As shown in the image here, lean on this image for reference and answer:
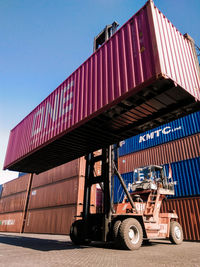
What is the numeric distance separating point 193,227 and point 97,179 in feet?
22.3

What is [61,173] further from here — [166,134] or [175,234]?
[175,234]

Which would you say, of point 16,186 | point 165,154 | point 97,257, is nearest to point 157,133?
point 165,154

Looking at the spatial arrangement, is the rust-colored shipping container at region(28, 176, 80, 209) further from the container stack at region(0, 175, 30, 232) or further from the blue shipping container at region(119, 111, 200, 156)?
the blue shipping container at region(119, 111, 200, 156)

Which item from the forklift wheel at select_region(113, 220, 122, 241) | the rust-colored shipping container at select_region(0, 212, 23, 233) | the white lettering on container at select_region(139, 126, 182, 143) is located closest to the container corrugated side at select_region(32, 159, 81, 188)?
the rust-colored shipping container at select_region(0, 212, 23, 233)

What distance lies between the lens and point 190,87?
5.93 meters

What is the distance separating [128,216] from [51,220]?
45.2ft

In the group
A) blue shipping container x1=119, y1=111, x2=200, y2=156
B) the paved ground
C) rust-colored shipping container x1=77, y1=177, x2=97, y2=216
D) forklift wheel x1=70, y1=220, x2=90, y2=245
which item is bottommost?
the paved ground

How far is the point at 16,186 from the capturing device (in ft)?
89.7

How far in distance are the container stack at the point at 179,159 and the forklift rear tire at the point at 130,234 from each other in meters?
3.32

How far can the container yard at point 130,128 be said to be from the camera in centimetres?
563

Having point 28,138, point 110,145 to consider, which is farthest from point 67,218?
point 110,145

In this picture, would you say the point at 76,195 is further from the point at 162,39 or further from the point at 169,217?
the point at 162,39

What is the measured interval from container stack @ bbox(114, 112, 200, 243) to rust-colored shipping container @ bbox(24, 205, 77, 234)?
181 inches

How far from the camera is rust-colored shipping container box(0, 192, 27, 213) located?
24.2m
